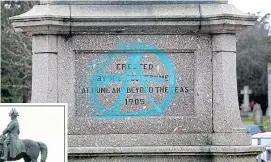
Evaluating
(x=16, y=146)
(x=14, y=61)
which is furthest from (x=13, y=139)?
(x=14, y=61)

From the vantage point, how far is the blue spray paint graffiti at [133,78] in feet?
43.3

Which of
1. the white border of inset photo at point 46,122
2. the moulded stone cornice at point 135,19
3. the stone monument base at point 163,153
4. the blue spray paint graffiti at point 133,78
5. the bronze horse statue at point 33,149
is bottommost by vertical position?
the stone monument base at point 163,153

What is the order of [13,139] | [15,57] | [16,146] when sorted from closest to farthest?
[13,139]
[16,146]
[15,57]

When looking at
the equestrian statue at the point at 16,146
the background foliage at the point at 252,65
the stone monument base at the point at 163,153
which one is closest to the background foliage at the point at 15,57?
the background foliage at the point at 252,65

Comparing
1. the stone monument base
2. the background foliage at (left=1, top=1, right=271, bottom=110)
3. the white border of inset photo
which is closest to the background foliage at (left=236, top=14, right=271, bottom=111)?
the background foliage at (left=1, top=1, right=271, bottom=110)

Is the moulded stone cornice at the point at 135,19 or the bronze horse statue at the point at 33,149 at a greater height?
the moulded stone cornice at the point at 135,19

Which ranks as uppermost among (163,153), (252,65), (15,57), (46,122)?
(252,65)

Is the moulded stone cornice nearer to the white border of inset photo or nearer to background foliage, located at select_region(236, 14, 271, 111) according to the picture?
the white border of inset photo

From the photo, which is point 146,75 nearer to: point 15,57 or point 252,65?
point 15,57

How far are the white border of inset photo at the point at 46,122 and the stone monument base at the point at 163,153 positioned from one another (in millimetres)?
2121

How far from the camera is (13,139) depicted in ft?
35.9

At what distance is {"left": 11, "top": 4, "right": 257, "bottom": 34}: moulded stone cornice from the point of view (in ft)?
42.5

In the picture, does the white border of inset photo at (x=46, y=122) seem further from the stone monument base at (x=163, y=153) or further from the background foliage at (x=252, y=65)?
the background foliage at (x=252, y=65)

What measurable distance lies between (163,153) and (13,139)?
2584mm
